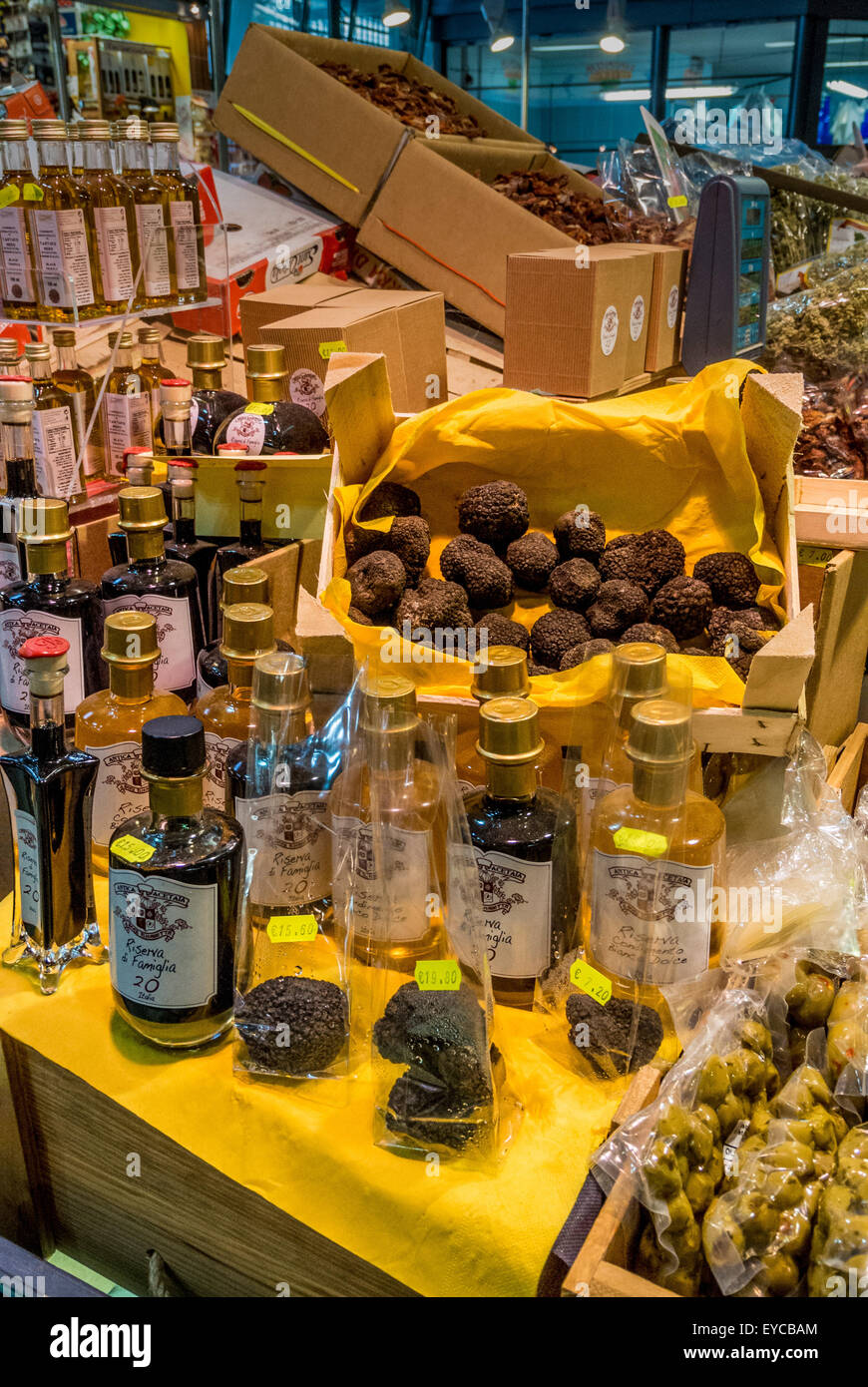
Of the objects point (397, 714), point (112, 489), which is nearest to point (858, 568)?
point (397, 714)

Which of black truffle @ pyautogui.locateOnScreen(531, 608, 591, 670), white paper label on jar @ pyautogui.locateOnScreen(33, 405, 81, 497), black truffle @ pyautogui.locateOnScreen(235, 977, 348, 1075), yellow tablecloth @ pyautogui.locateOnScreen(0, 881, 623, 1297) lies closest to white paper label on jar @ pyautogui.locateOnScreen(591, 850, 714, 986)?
yellow tablecloth @ pyautogui.locateOnScreen(0, 881, 623, 1297)

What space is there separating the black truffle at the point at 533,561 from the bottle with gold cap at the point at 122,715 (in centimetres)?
50

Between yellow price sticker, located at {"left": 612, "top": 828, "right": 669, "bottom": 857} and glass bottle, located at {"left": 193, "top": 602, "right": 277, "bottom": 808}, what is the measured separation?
0.39 m

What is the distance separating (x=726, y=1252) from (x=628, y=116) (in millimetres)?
6316

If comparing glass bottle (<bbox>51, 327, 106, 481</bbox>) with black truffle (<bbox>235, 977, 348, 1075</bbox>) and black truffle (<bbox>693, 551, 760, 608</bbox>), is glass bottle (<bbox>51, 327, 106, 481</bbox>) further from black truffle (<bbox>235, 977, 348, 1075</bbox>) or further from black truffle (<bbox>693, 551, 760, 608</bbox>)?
black truffle (<bbox>235, 977, 348, 1075</bbox>)

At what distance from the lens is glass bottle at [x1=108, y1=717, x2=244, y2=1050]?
0.89 metres

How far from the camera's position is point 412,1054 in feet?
2.82

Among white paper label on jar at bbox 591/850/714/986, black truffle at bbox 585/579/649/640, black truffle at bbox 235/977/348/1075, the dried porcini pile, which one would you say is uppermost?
the dried porcini pile

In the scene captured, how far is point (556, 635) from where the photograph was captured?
51.9 inches

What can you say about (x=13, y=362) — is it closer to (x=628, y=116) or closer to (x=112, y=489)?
(x=112, y=489)

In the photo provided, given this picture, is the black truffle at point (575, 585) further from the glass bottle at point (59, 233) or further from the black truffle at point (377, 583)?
the glass bottle at point (59, 233)

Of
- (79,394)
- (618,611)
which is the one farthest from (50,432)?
(618,611)

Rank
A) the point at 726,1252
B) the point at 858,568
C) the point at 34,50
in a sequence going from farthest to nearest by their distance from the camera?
the point at 34,50 → the point at 858,568 → the point at 726,1252
